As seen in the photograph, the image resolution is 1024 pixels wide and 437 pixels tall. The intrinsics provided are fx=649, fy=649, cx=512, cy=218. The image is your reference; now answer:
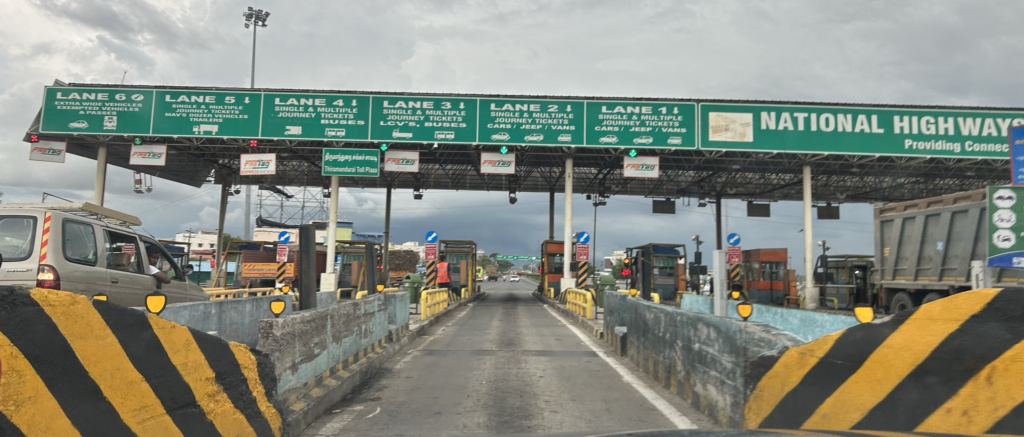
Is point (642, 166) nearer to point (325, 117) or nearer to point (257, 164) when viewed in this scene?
point (325, 117)

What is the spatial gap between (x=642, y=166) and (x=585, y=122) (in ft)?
9.21

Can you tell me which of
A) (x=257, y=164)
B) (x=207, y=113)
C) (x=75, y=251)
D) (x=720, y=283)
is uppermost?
(x=207, y=113)

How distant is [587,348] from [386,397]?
5596mm

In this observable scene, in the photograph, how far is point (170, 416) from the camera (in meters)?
3.84

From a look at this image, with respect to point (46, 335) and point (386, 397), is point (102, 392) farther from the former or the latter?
point (386, 397)

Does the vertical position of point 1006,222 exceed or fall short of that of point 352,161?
it falls short

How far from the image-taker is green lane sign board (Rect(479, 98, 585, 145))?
24.3 metres

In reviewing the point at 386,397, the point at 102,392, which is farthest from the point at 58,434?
the point at 386,397

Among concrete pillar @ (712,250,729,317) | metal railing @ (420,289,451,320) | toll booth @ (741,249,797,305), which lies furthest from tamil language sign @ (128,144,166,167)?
toll booth @ (741,249,797,305)

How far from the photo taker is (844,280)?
25.2 metres

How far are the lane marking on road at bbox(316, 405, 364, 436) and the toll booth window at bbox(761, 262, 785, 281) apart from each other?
26349 mm

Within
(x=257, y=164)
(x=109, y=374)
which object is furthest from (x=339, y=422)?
(x=257, y=164)

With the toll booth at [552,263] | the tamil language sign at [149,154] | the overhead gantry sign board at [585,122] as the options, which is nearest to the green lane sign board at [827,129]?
the overhead gantry sign board at [585,122]

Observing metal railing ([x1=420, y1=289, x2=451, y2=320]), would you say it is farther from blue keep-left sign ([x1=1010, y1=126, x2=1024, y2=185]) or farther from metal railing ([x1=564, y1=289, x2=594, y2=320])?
blue keep-left sign ([x1=1010, y1=126, x2=1024, y2=185])
